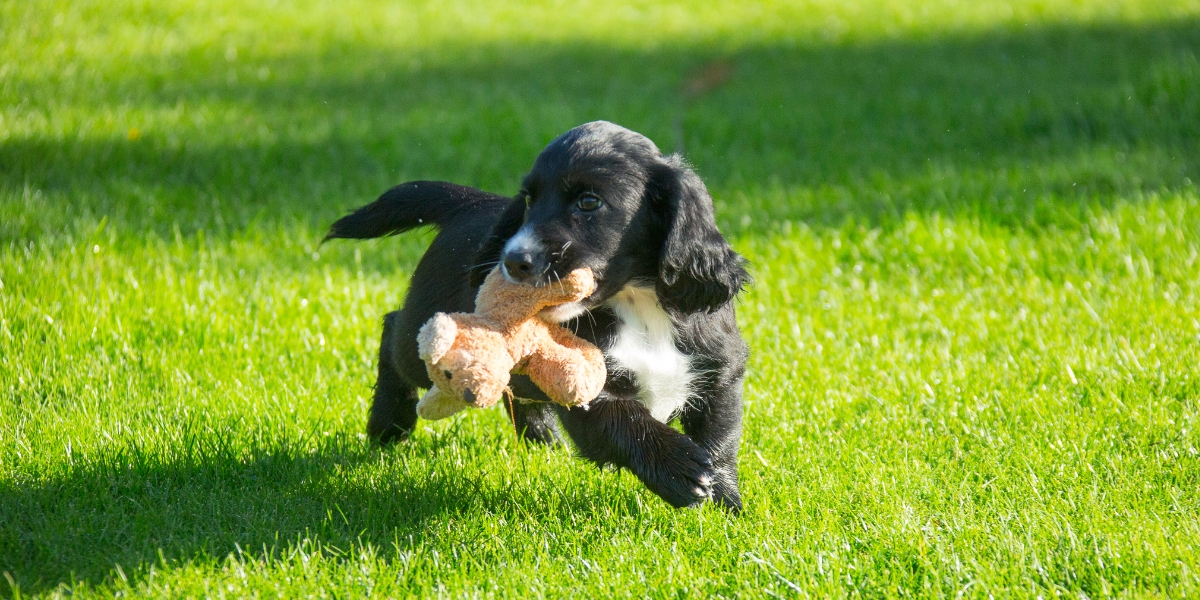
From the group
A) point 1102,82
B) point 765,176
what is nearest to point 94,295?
point 765,176

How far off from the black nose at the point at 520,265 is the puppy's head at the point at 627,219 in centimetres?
11

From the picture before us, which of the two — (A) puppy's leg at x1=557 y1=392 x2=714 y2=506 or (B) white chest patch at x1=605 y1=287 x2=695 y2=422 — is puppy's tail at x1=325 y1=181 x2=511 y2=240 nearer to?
(B) white chest patch at x1=605 y1=287 x2=695 y2=422

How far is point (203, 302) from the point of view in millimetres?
4664

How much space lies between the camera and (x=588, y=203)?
289 centimetres

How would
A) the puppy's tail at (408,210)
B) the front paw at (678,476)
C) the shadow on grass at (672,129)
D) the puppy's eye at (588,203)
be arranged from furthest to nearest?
the shadow on grass at (672,129) < the puppy's tail at (408,210) < the puppy's eye at (588,203) < the front paw at (678,476)

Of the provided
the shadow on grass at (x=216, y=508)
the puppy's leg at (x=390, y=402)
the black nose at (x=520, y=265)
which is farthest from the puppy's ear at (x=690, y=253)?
the puppy's leg at (x=390, y=402)

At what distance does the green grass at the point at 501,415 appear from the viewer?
9.34 ft

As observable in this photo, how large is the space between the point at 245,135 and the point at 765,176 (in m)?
3.60

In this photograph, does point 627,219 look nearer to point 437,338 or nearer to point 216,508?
point 437,338

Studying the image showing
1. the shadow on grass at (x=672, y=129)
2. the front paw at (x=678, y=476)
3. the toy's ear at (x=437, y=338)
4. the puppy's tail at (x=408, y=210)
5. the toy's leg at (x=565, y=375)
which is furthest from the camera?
the shadow on grass at (x=672, y=129)

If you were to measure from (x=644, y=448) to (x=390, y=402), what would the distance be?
1.20 meters

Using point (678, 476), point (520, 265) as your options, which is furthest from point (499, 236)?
point (678, 476)

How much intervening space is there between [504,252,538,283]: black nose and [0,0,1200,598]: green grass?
0.76 meters

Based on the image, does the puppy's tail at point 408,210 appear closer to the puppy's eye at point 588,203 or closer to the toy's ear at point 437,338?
the puppy's eye at point 588,203
